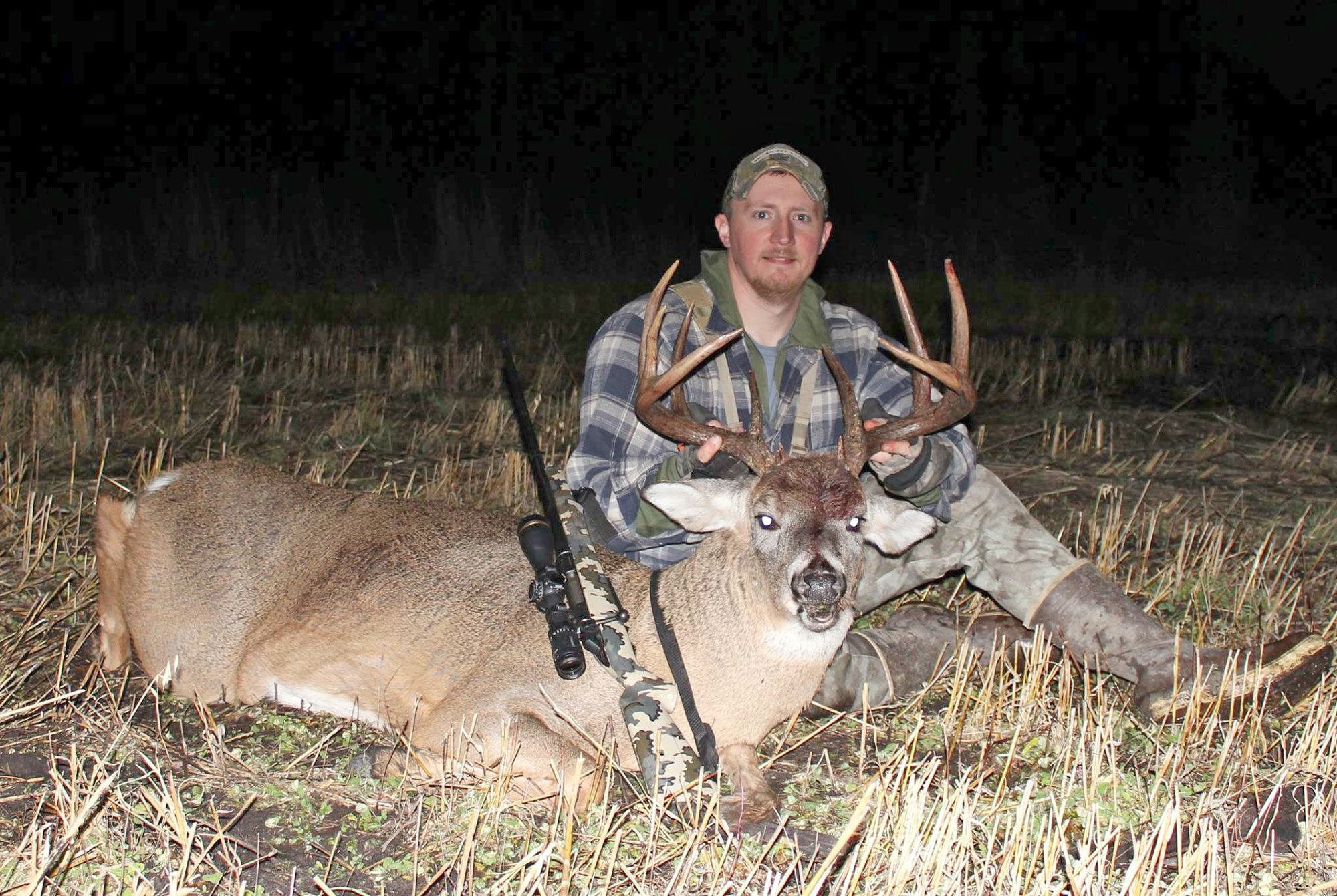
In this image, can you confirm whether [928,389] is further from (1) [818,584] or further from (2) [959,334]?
(1) [818,584]

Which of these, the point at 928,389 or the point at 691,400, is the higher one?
the point at 928,389

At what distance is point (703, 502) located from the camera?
3562mm

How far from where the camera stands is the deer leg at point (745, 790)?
3.15 metres

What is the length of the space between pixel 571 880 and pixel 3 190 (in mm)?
17140

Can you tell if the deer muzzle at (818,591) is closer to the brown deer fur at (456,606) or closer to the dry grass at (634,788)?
the brown deer fur at (456,606)

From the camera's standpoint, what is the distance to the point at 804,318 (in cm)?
441

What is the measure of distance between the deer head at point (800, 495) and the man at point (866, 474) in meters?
0.11

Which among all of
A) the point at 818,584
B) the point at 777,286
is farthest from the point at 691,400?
the point at 818,584

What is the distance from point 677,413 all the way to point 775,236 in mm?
981

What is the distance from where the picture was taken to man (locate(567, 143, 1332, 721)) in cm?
380

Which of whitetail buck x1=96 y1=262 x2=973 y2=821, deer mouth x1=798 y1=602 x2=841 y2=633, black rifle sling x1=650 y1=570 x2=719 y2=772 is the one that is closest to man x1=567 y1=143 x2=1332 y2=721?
whitetail buck x1=96 y1=262 x2=973 y2=821

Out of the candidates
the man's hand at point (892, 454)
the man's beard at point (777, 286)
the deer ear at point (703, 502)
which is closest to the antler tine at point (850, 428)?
the man's hand at point (892, 454)

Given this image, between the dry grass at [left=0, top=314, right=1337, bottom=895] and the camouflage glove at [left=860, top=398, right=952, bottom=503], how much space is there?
1.96 ft

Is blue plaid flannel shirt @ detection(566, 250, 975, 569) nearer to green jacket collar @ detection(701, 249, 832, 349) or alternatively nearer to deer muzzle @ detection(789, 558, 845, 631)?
green jacket collar @ detection(701, 249, 832, 349)
